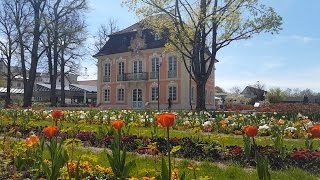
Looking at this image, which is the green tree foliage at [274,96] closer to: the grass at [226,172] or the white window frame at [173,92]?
the white window frame at [173,92]

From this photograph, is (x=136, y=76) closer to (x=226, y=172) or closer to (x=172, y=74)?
(x=172, y=74)

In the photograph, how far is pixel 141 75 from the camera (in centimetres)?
4269

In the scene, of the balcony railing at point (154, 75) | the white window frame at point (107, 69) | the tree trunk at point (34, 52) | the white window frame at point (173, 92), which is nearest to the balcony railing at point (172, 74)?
the white window frame at point (173, 92)

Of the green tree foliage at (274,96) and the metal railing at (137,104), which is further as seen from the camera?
the green tree foliage at (274,96)

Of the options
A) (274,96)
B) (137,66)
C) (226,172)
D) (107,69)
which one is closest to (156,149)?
(226,172)

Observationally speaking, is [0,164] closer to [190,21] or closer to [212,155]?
[212,155]

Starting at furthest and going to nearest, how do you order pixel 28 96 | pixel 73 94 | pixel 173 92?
pixel 73 94, pixel 173 92, pixel 28 96

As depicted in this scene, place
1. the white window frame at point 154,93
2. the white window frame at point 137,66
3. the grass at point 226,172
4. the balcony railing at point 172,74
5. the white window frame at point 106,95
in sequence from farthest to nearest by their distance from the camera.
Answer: the white window frame at point 106,95, the white window frame at point 137,66, the white window frame at point 154,93, the balcony railing at point 172,74, the grass at point 226,172

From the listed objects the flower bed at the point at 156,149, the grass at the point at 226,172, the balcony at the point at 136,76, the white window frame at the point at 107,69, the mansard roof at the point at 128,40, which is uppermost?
the mansard roof at the point at 128,40

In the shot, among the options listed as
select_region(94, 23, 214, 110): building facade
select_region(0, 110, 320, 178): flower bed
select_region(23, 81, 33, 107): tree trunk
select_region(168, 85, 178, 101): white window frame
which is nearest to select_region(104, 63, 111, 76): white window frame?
select_region(94, 23, 214, 110): building facade

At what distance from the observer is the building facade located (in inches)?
1559

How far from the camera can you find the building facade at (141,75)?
39.6m

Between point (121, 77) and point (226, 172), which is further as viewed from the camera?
point (121, 77)

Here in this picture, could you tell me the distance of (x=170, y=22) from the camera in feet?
80.0
